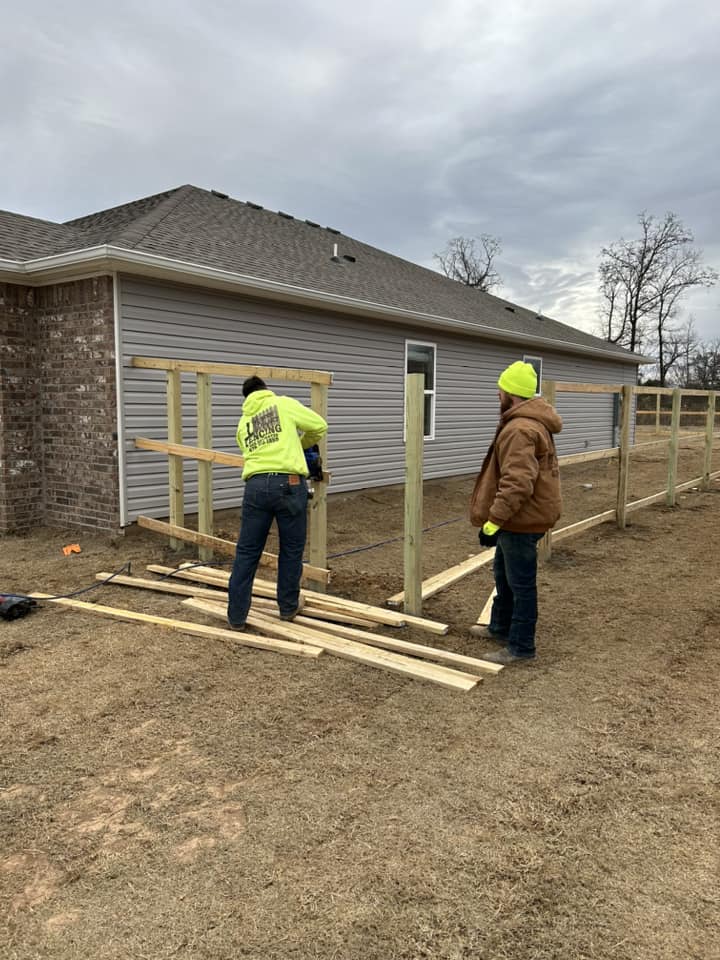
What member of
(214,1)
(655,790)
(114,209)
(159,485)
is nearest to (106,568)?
(159,485)

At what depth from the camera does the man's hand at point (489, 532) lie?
157 inches

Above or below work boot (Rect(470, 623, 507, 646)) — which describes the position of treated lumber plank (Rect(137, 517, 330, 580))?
above

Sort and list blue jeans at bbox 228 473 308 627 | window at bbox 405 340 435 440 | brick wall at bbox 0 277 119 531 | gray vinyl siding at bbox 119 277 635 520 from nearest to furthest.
Answer: blue jeans at bbox 228 473 308 627, brick wall at bbox 0 277 119 531, gray vinyl siding at bbox 119 277 635 520, window at bbox 405 340 435 440

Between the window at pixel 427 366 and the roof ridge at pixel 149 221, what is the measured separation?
4.61m

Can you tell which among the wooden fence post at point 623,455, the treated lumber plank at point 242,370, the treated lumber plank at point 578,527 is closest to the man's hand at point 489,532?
the treated lumber plank at point 242,370

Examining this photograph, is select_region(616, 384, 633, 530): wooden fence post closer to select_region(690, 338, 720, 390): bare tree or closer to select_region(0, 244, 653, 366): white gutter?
select_region(0, 244, 653, 366): white gutter

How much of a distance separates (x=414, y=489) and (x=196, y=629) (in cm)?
191

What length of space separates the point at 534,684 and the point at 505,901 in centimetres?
192

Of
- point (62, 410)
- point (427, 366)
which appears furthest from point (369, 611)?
point (427, 366)

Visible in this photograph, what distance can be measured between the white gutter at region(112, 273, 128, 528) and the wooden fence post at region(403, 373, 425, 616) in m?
3.87

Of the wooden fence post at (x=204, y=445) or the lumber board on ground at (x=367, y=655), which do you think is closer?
the lumber board on ground at (x=367, y=655)

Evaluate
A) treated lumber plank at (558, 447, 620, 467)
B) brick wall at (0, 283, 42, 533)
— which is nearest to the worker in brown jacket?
treated lumber plank at (558, 447, 620, 467)

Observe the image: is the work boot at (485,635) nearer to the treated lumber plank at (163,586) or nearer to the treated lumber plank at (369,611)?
the treated lumber plank at (369,611)

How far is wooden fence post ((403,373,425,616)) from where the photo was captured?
4785 mm
